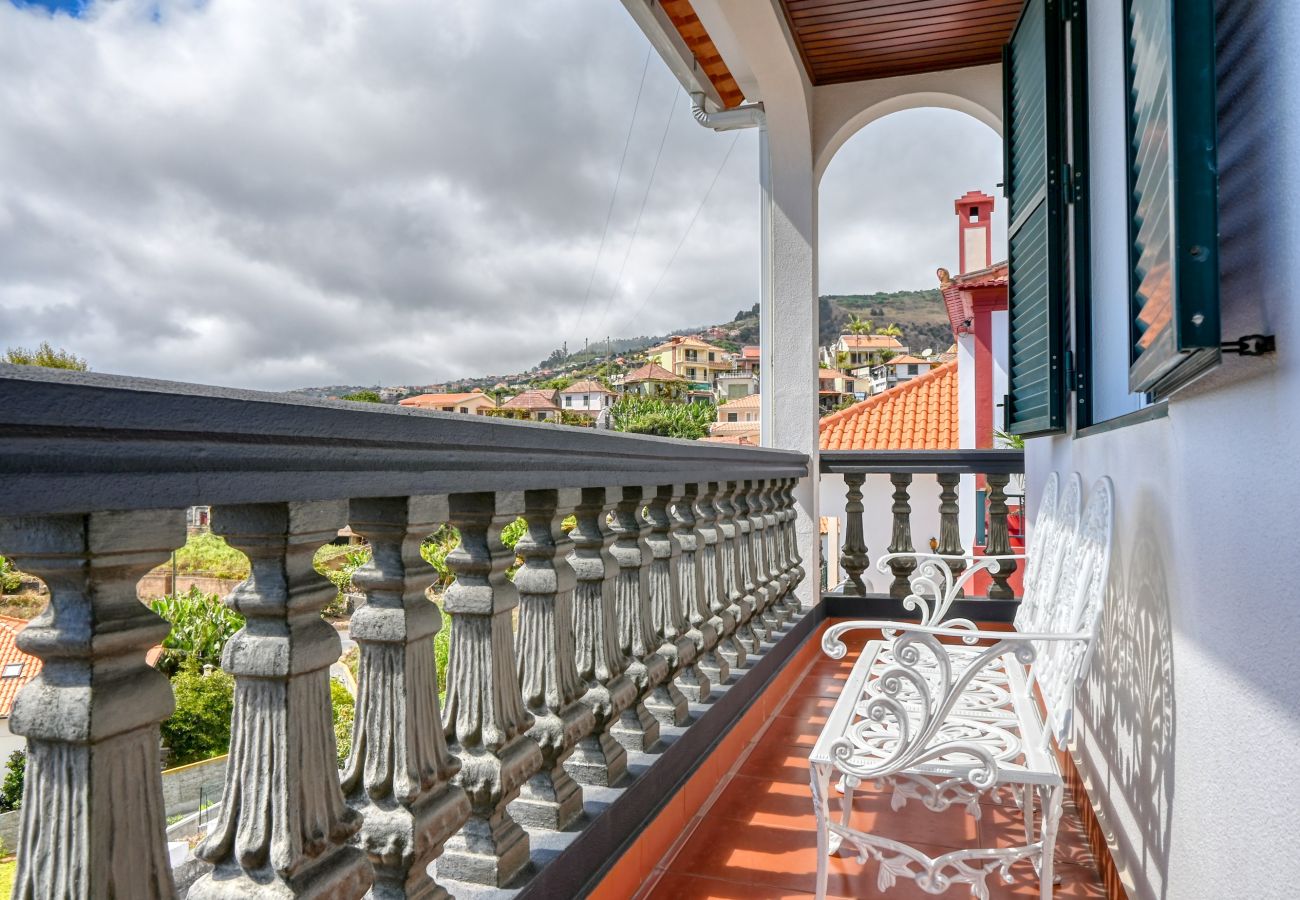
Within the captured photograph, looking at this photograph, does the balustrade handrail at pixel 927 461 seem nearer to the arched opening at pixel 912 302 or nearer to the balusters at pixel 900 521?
the balusters at pixel 900 521

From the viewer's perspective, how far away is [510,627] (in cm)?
132

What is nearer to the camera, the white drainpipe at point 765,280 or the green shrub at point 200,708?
the white drainpipe at point 765,280

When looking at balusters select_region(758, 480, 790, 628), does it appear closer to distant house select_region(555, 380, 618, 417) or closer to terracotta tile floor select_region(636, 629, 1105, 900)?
terracotta tile floor select_region(636, 629, 1105, 900)

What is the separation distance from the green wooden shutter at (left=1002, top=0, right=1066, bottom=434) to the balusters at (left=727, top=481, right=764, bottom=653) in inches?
39.7

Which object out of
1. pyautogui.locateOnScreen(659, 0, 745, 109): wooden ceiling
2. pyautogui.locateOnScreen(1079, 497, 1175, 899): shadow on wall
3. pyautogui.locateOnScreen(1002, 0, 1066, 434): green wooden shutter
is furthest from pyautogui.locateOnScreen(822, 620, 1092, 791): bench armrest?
pyautogui.locateOnScreen(659, 0, 745, 109): wooden ceiling

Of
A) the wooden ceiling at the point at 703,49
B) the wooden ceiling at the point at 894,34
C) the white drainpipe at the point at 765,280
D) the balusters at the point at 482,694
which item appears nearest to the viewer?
the balusters at the point at 482,694

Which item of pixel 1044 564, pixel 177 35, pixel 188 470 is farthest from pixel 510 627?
pixel 177 35

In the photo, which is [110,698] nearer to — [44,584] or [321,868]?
[44,584]

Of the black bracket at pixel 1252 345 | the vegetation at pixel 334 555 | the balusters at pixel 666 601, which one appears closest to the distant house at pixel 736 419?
the balusters at pixel 666 601

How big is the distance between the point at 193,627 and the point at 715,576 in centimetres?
509

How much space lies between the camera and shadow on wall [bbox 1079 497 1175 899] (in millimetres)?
1468

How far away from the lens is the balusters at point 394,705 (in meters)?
1.03

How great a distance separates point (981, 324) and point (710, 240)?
2631 cm

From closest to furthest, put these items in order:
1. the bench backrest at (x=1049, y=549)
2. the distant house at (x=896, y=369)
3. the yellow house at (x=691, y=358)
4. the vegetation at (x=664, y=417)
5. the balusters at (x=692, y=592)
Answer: the bench backrest at (x=1049, y=549) < the balusters at (x=692, y=592) < the vegetation at (x=664, y=417) < the yellow house at (x=691, y=358) < the distant house at (x=896, y=369)
